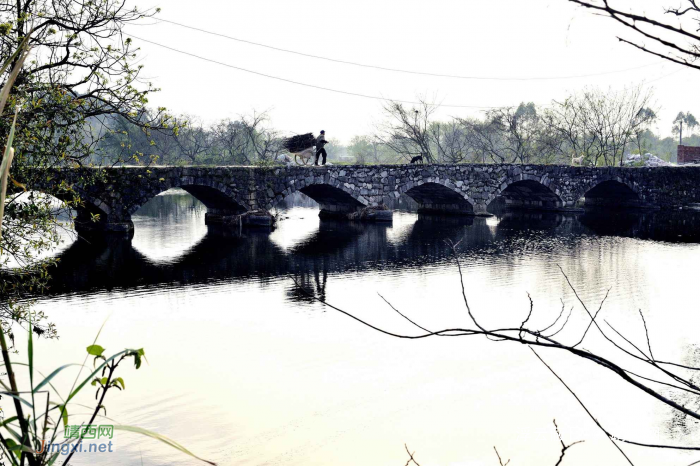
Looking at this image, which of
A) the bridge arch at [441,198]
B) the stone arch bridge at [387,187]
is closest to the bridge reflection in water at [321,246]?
the stone arch bridge at [387,187]

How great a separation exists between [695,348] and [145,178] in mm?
14872

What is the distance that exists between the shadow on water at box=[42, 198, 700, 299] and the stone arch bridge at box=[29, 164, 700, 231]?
128cm

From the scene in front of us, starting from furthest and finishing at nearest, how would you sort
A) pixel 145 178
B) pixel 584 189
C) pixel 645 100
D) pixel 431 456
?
1. pixel 645 100
2. pixel 584 189
3. pixel 145 178
4. pixel 431 456

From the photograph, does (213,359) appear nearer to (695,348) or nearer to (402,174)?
(695,348)

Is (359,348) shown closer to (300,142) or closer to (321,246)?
(321,246)

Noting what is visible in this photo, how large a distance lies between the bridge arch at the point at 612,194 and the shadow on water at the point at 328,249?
16.4ft

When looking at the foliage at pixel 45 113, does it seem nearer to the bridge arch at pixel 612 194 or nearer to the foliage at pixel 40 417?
the foliage at pixel 40 417

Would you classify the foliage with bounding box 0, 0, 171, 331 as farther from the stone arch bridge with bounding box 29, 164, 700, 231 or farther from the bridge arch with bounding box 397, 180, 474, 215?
the bridge arch with bounding box 397, 180, 474, 215

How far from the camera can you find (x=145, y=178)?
18.8m

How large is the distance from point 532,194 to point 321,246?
16981mm

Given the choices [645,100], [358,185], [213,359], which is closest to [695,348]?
[213,359]

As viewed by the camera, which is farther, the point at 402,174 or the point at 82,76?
the point at 402,174

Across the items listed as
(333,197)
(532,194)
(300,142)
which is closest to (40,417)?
(300,142)

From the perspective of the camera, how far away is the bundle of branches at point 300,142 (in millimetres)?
22781
